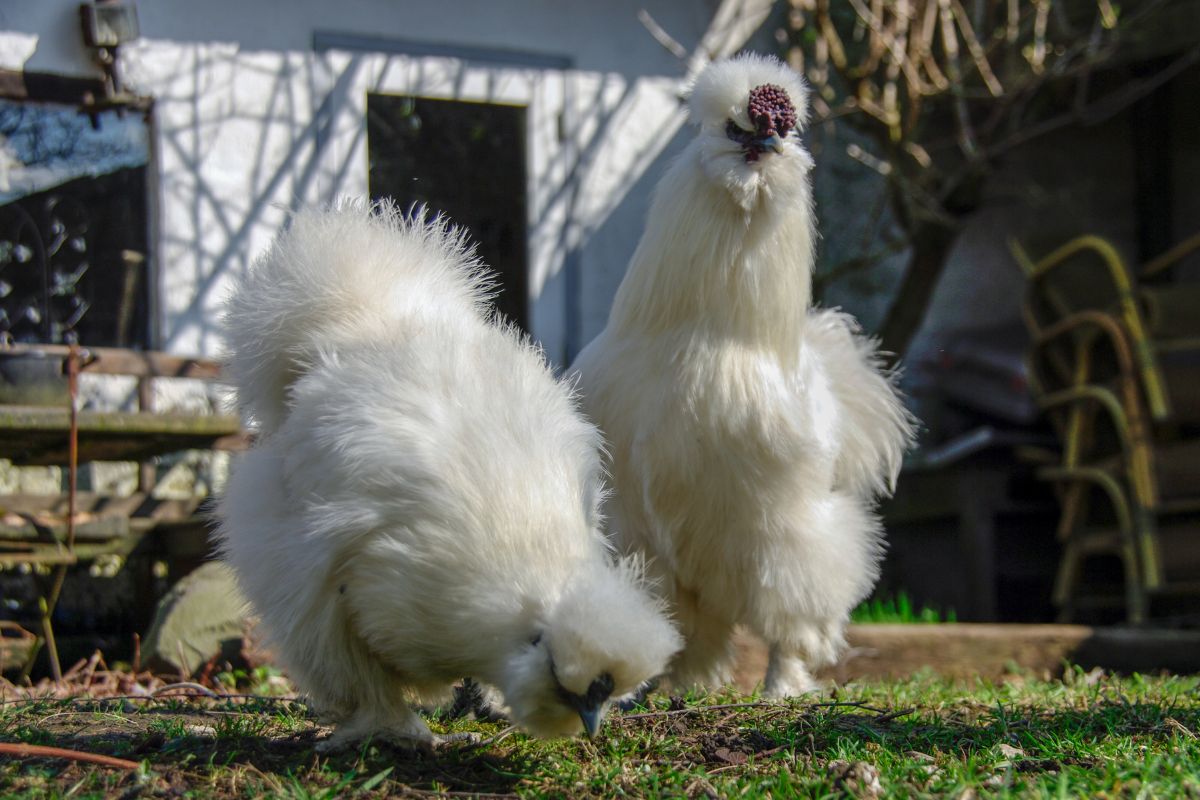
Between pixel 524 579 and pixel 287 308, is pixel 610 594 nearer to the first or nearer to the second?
pixel 524 579

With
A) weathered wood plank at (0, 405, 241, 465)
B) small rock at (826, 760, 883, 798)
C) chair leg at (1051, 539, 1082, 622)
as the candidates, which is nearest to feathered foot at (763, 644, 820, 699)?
small rock at (826, 760, 883, 798)

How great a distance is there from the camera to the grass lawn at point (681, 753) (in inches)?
119

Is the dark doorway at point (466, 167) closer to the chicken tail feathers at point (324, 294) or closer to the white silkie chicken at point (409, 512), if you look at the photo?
the chicken tail feathers at point (324, 294)

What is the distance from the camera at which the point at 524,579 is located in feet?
9.66

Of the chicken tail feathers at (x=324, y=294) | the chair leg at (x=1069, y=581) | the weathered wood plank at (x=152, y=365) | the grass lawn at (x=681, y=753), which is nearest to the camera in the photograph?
the grass lawn at (x=681, y=753)

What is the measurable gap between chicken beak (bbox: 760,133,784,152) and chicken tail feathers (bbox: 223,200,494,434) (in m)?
1.16

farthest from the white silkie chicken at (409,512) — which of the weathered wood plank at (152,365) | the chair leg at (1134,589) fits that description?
the chair leg at (1134,589)

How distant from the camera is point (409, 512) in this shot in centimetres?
304

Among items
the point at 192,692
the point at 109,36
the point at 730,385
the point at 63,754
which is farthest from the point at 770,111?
the point at 109,36

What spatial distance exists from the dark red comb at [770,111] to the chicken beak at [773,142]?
0.05 feet

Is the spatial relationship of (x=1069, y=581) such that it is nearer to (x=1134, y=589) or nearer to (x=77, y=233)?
(x=1134, y=589)

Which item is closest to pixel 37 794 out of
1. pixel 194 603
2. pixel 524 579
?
pixel 524 579

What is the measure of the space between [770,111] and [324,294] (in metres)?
1.69

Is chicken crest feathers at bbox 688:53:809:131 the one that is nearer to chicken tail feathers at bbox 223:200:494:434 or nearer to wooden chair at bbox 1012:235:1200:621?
chicken tail feathers at bbox 223:200:494:434
